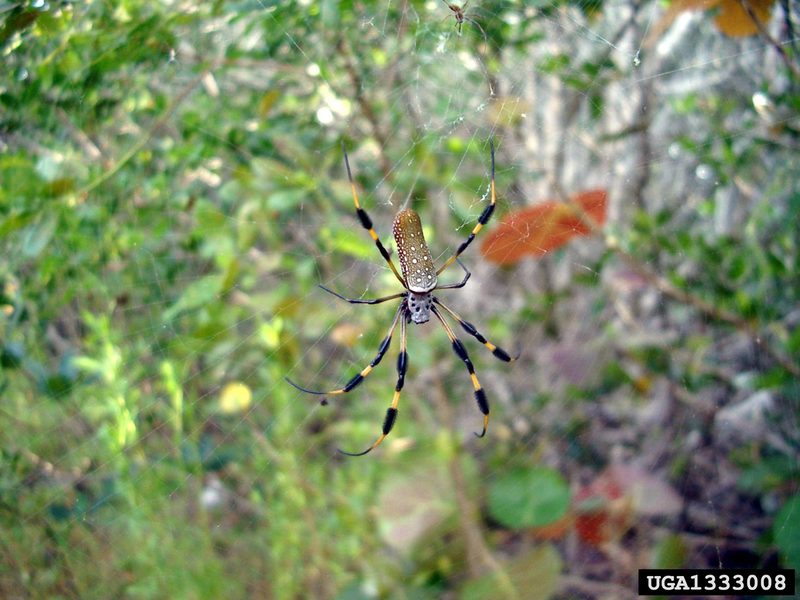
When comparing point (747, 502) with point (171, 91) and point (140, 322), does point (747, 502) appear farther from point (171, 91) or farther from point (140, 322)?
point (171, 91)

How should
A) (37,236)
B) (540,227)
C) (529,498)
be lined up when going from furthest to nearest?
1. (529,498)
2. (540,227)
3. (37,236)

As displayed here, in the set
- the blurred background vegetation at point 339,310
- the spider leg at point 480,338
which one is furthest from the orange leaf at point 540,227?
the spider leg at point 480,338

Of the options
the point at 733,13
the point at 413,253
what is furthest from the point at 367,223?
the point at 733,13

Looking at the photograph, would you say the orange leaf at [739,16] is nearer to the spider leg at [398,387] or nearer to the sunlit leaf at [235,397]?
the spider leg at [398,387]

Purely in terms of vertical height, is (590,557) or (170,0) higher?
(170,0)

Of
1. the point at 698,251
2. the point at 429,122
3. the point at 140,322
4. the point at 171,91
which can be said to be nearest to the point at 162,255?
the point at 140,322

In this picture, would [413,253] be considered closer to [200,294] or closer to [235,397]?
[200,294]
